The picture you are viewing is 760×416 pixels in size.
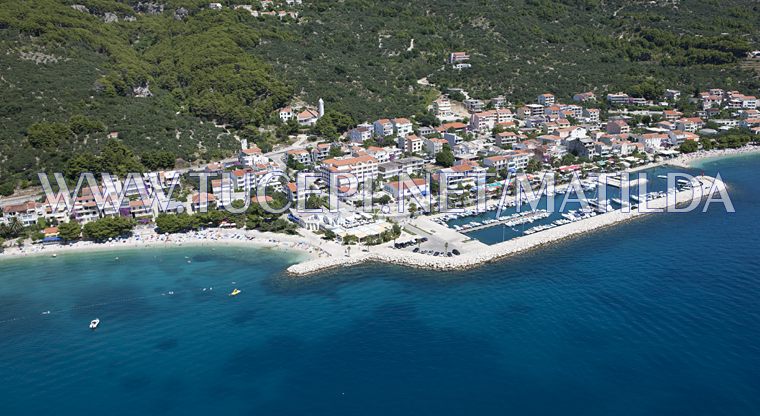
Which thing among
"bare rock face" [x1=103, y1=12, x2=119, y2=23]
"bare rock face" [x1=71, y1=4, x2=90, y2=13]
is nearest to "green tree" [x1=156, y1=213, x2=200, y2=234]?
"bare rock face" [x1=71, y1=4, x2=90, y2=13]

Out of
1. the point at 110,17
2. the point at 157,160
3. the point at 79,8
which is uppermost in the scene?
the point at 79,8

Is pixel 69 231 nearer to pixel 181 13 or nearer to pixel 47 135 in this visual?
pixel 47 135

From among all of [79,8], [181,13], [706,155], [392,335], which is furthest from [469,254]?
[181,13]

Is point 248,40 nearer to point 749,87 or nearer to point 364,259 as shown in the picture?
point 364,259

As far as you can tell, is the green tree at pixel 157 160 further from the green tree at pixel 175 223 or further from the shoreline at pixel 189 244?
the shoreline at pixel 189 244

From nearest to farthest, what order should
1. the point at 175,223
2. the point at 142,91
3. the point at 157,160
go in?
the point at 175,223 → the point at 157,160 → the point at 142,91

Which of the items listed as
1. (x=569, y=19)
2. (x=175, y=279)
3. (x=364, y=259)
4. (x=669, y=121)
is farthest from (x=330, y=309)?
(x=569, y=19)

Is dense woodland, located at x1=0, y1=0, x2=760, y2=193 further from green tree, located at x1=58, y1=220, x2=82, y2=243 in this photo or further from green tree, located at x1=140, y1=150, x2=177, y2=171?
green tree, located at x1=58, y1=220, x2=82, y2=243
